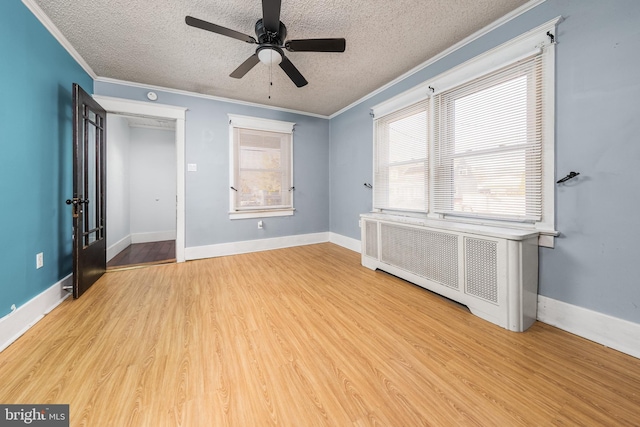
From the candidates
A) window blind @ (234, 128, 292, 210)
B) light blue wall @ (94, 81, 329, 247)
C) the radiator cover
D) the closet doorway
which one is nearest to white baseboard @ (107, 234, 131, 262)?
the closet doorway

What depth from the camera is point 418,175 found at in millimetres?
3127

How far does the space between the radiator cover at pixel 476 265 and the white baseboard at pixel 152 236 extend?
5.11 m

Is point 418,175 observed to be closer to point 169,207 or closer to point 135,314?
point 135,314

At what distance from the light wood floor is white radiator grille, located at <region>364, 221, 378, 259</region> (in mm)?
896

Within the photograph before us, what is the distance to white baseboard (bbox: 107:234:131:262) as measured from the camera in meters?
3.90

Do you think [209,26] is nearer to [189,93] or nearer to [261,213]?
[189,93]

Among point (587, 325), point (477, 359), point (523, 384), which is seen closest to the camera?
point (523, 384)

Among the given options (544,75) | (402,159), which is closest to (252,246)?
(402,159)

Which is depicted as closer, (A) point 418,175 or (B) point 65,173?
(B) point 65,173

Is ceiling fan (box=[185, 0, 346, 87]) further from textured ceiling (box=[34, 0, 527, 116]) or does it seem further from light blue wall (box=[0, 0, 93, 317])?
light blue wall (box=[0, 0, 93, 317])

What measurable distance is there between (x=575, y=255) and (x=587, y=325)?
511 millimetres

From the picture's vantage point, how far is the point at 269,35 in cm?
208

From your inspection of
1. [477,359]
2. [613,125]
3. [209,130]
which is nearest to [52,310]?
[209,130]

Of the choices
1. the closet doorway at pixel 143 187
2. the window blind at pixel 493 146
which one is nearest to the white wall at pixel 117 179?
the closet doorway at pixel 143 187
